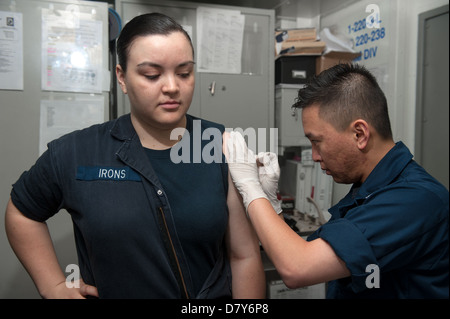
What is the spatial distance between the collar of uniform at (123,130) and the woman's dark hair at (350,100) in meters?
0.51

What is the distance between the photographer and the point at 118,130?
967 millimetres

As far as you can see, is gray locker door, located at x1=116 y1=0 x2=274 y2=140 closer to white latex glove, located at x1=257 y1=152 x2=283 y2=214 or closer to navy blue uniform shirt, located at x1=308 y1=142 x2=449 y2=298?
white latex glove, located at x1=257 y1=152 x2=283 y2=214

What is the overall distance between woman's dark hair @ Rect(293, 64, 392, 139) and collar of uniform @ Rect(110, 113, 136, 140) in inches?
20.2

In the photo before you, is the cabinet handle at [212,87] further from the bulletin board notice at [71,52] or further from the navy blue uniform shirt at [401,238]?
the navy blue uniform shirt at [401,238]

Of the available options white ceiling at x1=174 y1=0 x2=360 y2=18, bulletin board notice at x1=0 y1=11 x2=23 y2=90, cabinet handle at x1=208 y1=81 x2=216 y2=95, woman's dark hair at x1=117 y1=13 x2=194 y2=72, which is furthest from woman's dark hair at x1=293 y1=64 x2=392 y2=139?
bulletin board notice at x1=0 y1=11 x2=23 y2=90

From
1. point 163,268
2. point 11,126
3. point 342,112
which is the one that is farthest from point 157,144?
point 11,126

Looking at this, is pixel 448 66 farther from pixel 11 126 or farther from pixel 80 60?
pixel 11 126

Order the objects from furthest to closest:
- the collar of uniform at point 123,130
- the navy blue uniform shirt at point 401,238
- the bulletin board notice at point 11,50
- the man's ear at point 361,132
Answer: the bulletin board notice at point 11,50 → the collar of uniform at point 123,130 → the man's ear at point 361,132 → the navy blue uniform shirt at point 401,238

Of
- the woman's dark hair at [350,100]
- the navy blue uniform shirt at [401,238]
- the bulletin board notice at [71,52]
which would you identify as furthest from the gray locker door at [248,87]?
the navy blue uniform shirt at [401,238]

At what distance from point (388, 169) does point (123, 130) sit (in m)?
0.73

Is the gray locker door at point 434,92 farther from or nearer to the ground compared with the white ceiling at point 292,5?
nearer to the ground

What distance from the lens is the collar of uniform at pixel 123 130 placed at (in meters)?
0.95

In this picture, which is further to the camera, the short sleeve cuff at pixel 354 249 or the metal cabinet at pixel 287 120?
the metal cabinet at pixel 287 120

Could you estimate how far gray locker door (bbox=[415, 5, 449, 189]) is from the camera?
0.95m
